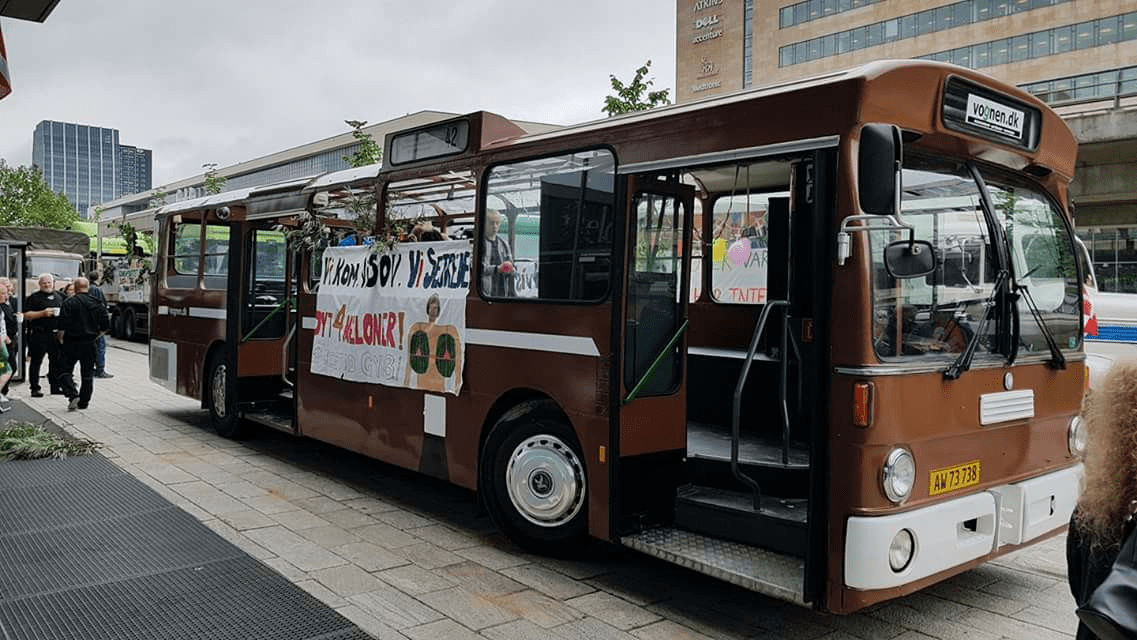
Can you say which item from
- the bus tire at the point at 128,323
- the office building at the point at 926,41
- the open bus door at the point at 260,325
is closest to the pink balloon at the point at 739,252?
the open bus door at the point at 260,325

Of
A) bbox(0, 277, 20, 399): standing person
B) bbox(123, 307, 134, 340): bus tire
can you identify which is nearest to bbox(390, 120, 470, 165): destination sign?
Result: bbox(0, 277, 20, 399): standing person

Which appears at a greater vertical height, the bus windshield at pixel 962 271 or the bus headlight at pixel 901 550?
the bus windshield at pixel 962 271

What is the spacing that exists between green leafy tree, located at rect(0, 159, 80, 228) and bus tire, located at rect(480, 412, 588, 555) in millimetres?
47104

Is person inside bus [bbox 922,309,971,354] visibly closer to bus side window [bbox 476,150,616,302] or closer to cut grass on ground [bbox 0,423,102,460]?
bus side window [bbox 476,150,616,302]

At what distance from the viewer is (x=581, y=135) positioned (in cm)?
548

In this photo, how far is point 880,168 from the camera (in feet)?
12.7

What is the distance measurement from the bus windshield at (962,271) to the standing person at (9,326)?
36.2ft

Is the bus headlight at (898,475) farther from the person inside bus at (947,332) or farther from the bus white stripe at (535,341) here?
the bus white stripe at (535,341)

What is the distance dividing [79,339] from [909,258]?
36.6 ft

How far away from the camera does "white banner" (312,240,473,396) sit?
6.44 meters

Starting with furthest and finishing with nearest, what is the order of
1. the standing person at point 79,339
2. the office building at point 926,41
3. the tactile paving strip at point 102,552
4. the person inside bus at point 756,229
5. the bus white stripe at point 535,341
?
the office building at point 926,41
the standing person at point 79,339
the person inside bus at point 756,229
the bus white stripe at point 535,341
the tactile paving strip at point 102,552

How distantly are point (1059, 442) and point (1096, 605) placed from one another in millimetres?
3749

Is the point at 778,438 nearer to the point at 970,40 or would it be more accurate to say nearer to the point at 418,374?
the point at 418,374

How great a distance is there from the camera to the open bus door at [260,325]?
9.33 m
